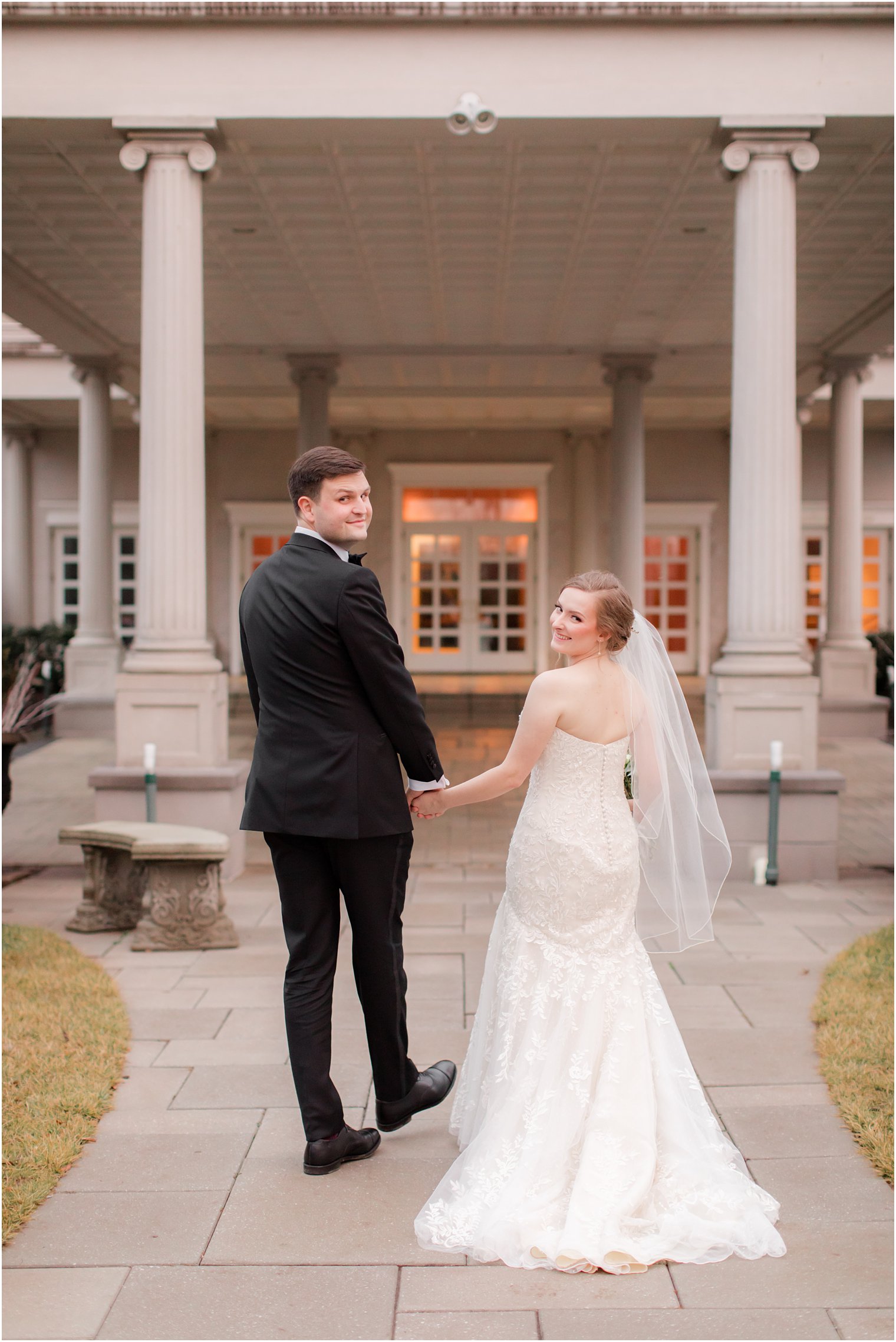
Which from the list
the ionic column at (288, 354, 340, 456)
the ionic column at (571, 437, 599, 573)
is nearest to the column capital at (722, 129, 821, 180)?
the ionic column at (288, 354, 340, 456)

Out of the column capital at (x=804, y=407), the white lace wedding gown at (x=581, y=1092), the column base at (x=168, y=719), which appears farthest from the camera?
the column capital at (x=804, y=407)

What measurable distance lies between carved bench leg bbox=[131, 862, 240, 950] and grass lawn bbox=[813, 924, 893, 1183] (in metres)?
2.80

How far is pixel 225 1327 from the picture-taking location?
243cm

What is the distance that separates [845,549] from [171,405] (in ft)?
32.8

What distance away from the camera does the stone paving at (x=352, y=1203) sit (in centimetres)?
247

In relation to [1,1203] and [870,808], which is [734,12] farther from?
[1,1203]

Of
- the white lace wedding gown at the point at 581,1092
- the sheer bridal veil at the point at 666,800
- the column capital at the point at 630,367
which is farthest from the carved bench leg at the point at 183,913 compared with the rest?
the column capital at the point at 630,367

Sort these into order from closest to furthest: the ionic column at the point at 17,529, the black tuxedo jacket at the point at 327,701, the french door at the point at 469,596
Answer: the black tuxedo jacket at the point at 327,701, the ionic column at the point at 17,529, the french door at the point at 469,596

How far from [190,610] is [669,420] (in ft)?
44.0

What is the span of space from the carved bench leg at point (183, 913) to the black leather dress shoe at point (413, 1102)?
2.28m

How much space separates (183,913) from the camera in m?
5.51

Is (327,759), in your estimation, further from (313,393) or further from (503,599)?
(503,599)

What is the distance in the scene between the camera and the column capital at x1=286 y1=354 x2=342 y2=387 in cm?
1390

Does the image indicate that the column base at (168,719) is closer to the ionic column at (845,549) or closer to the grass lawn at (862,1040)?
the grass lawn at (862,1040)
